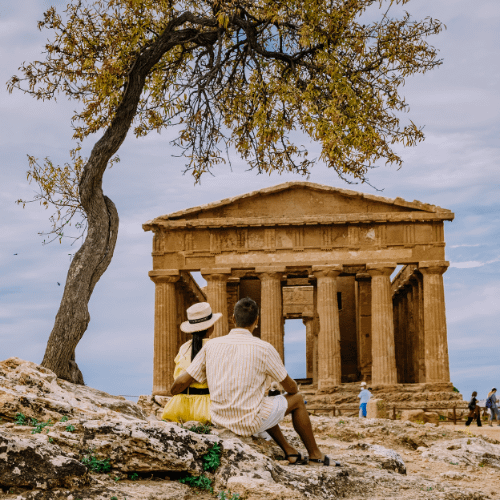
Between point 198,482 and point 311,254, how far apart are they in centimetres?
2190

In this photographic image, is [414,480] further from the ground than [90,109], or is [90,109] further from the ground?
[90,109]

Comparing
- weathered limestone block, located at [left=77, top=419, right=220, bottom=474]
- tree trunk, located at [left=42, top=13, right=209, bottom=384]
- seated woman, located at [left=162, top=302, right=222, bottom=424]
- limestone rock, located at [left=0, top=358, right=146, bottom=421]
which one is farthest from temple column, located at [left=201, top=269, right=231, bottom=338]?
weathered limestone block, located at [left=77, top=419, right=220, bottom=474]

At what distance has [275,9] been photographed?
10781mm

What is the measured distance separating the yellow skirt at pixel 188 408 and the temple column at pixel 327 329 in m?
20.0

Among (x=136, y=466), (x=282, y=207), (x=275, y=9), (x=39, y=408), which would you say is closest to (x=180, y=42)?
(x=275, y=9)

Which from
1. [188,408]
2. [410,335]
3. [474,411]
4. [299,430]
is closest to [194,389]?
[188,408]

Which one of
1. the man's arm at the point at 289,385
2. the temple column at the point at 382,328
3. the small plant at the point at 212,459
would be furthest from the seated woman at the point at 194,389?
the temple column at the point at 382,328

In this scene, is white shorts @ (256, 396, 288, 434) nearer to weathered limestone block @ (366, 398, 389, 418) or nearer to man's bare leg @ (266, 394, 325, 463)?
man's bare leg @ (266, 394, 325, 463)

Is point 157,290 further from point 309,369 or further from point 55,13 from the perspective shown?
point 55,13

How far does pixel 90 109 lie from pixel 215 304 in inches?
614

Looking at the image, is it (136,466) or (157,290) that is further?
(157,290)

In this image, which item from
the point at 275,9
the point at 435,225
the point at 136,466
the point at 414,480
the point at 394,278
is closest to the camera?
the point at 136,466

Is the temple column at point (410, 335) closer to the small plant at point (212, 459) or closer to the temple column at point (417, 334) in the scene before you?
the temple column at point (417, 334)

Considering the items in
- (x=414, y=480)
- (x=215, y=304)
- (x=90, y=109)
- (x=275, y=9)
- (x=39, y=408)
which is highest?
(x=275, y=9)
